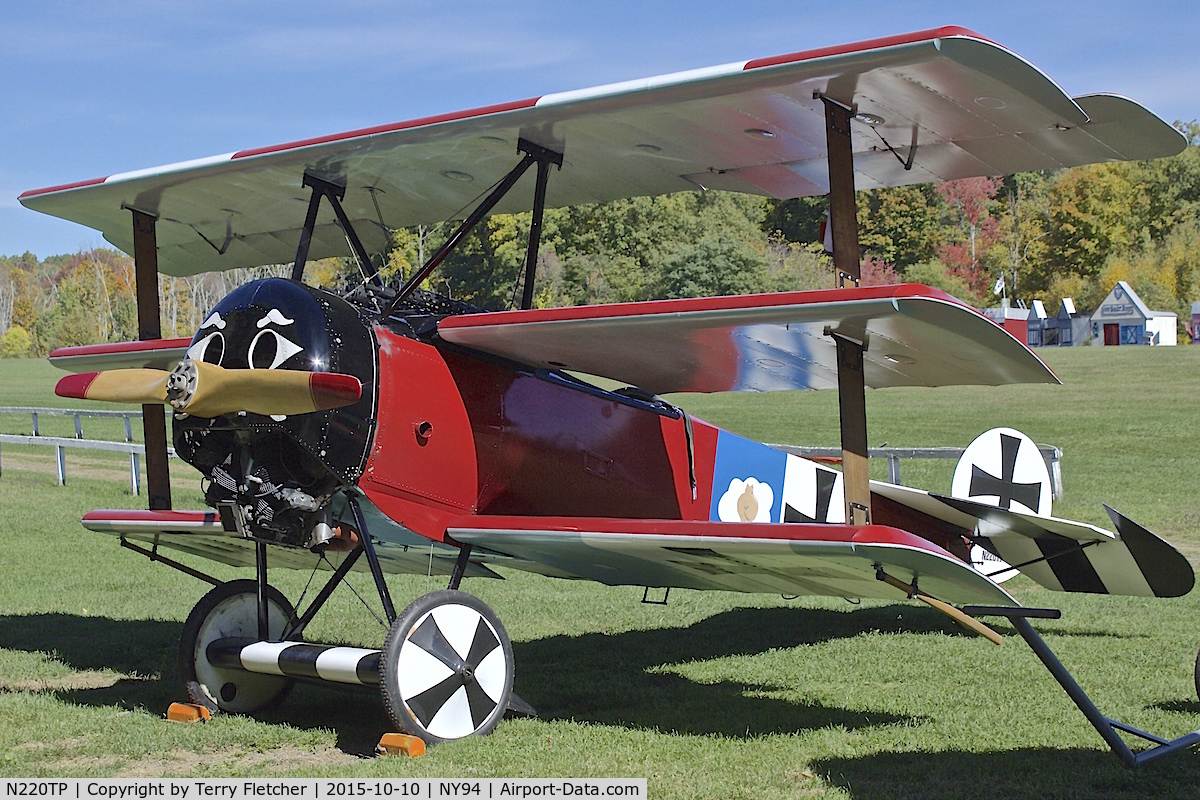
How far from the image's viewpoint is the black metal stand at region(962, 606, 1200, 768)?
18.4 feet

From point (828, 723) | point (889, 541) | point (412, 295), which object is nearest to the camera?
point (889, 541)

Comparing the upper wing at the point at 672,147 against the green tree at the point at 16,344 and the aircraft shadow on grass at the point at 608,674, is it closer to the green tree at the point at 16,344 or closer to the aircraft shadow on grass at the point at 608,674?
the aircraft shadow on grass at the point at 608,674

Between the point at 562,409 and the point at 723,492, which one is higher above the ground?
the point at 562,409

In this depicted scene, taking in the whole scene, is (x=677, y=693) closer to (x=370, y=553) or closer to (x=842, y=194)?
(x=370, y=553)

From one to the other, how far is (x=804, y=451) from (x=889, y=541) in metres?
9.74

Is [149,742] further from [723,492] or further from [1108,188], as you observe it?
[1108,188]

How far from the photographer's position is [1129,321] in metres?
77.7

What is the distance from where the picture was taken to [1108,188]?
3398 inches

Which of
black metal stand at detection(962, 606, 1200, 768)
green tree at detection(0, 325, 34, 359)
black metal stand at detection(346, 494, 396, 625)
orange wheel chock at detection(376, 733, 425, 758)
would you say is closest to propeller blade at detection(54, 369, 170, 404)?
black metal stand at detection(346, 494, 396, 625)

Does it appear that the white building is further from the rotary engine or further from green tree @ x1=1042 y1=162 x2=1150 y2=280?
the rotary engine

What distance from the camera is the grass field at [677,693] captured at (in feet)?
18.8

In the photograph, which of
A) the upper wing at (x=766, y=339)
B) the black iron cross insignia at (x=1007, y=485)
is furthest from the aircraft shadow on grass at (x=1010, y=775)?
the black iron cross insignia at (x=1007, y=485)

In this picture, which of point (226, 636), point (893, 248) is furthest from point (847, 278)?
point (893, 248)

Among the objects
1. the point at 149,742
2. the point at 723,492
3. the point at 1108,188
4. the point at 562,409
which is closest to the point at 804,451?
the point at 723,492
